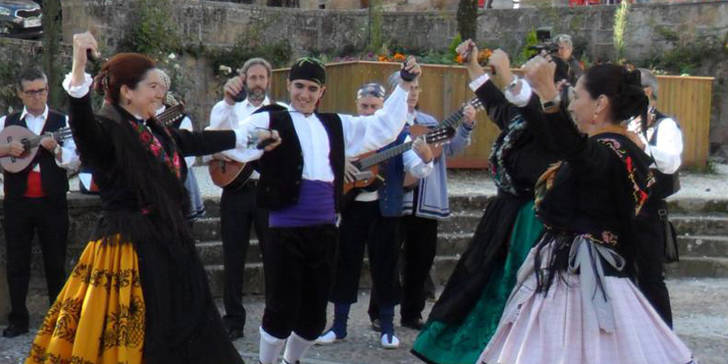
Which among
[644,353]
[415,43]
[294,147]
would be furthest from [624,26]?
[644,353]

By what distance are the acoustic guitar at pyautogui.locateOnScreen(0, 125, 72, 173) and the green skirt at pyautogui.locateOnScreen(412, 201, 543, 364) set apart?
315cm

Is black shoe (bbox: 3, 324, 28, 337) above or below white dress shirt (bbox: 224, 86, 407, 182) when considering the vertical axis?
below

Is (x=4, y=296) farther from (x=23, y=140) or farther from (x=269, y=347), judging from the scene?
(x=269, y=347)

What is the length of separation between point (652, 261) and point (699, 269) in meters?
4.23

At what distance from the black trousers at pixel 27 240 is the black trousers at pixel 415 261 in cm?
220

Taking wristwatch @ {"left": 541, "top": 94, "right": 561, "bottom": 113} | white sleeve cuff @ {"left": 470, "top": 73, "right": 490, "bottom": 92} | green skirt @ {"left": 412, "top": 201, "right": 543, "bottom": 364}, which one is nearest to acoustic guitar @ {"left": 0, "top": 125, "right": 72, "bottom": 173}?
green skirt @ {"left": 412, "top": 201, "right": 543, "bottom": 364}

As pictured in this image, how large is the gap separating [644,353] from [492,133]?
804 cm

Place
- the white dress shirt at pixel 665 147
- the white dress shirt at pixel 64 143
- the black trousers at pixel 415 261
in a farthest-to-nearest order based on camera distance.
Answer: the black trousers at pixel 415 261 < the white dress shirt at pixel 64 143 < the white dress shirt at pixel 665 147

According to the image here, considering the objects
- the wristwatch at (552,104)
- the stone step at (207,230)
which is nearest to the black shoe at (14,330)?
the stone step at (207,230)

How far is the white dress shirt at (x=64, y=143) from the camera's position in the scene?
7461mm

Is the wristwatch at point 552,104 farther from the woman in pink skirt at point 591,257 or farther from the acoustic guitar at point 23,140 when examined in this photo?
the acoustic guitar at point 23,140

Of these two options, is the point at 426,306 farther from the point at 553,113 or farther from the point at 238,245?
the point at 553,113

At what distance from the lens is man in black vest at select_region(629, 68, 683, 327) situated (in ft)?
20.2

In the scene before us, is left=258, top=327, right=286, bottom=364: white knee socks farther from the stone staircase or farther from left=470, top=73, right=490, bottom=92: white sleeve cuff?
the stone staircase
